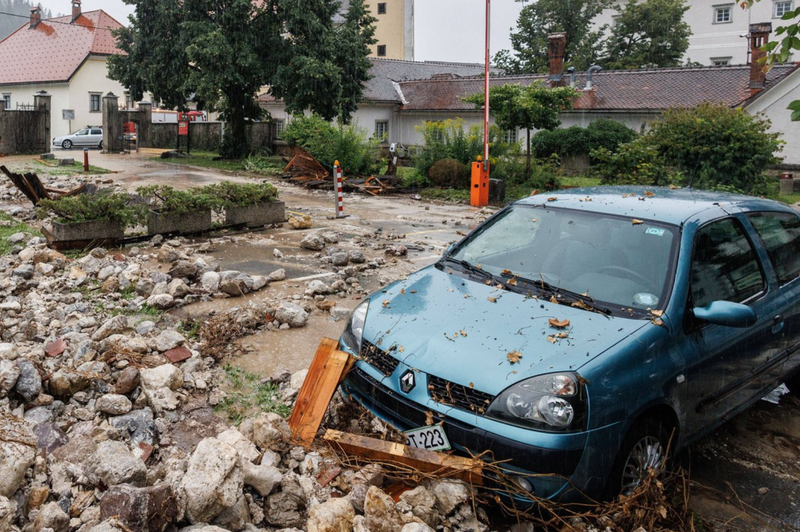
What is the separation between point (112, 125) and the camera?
33.7m

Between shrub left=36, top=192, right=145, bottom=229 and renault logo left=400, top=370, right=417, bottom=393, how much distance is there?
26.4ft

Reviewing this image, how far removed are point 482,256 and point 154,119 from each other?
4203 centimetres

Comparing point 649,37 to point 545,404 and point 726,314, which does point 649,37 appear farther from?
point 545,404

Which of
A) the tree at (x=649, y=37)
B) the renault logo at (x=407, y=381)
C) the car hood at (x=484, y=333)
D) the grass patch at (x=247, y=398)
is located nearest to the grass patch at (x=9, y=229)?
the grass patch at (x=247, y=398)

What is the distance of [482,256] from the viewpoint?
17.6ft

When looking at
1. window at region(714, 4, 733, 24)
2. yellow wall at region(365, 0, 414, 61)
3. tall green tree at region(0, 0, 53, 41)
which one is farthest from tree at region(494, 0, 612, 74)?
tall green tree at region(0, 0, 53, 41)

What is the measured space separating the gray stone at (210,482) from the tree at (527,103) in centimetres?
1967

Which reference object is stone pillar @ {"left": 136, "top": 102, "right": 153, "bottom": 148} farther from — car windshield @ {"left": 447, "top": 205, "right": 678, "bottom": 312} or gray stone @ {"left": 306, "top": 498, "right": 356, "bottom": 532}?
gray stone @ {"left": 306, "top": 498, "right": 356, "bottom": 532}

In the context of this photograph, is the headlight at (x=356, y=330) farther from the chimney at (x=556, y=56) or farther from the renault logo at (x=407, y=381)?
the chimney at (x=556, y=56)

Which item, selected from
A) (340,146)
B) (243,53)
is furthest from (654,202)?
(243,53)

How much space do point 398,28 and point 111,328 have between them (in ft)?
200

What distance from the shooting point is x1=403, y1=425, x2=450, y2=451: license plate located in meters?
3.84

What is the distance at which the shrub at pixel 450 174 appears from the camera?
70.8 feet

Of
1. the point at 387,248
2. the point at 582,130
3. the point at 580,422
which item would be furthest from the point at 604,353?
the point at 582,130
